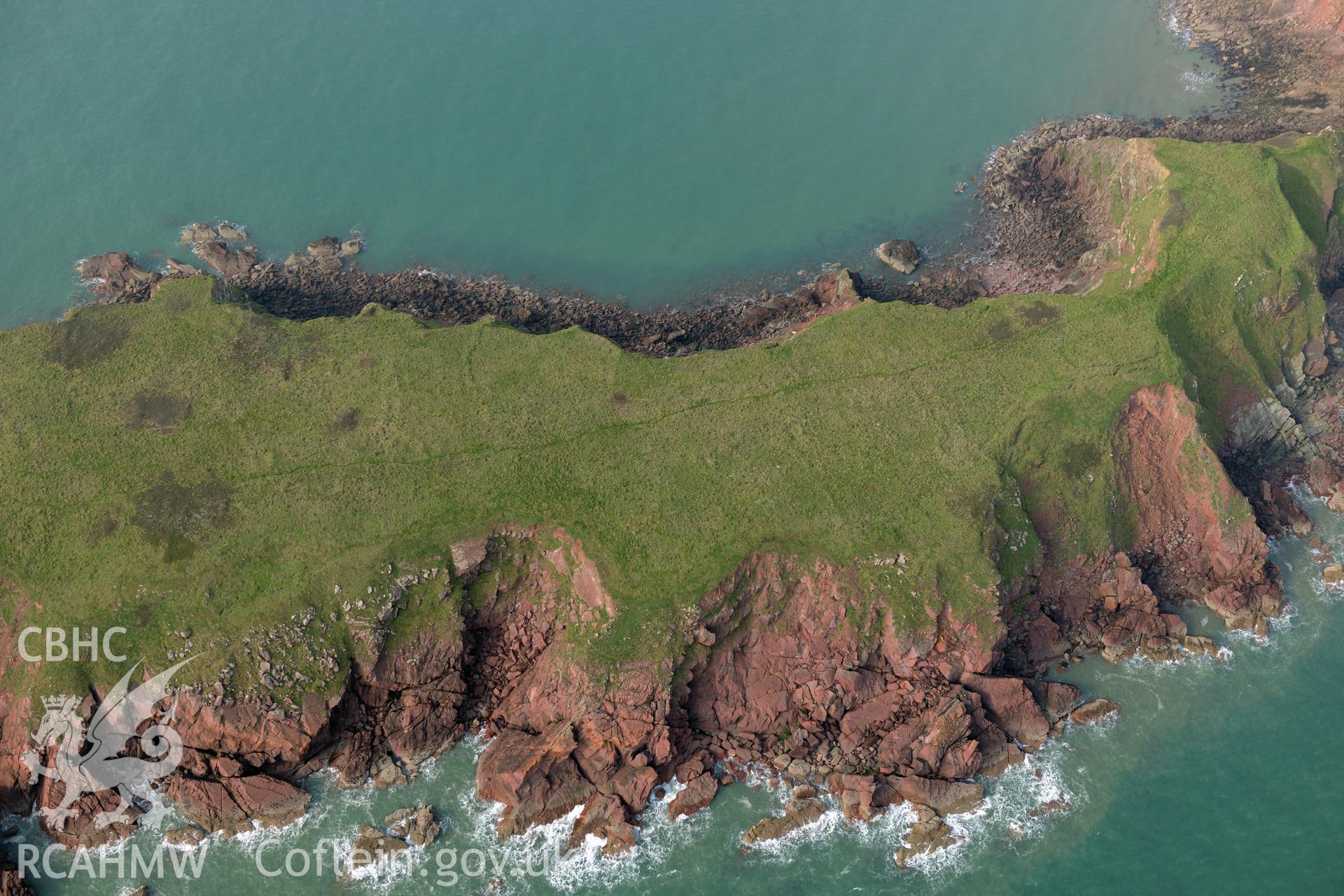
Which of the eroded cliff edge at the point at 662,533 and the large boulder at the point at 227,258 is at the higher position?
the large boulder at the point at 227,258

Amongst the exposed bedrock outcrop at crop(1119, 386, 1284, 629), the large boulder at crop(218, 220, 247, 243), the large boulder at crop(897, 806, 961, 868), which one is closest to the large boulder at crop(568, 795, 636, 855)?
the large boulder at crop(897, 806, 961, 868)

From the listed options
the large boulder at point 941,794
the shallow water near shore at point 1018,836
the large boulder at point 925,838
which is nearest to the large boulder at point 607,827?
the shallow water near shore at point 1018,836

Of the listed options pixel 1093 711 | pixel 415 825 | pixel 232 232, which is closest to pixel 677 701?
pixel 415 825

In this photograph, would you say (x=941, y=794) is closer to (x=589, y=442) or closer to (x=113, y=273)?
(x=589, y=442)

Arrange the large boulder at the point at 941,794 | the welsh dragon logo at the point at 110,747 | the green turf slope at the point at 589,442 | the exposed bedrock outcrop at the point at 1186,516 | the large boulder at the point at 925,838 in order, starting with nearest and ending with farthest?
the large boulder at the point at 925,838 < the welsh dragon logo at the point at 110,747 < the large boulder at the point at 941,794 < the green turf slope at the point at 589,442 < the exposed bedrock outcrop at the point at 1186,516

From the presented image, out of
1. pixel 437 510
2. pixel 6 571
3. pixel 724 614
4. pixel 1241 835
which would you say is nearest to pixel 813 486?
pixel 724 614

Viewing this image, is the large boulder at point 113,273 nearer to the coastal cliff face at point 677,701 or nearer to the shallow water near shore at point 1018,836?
the coastal cliff face at point 677,701
